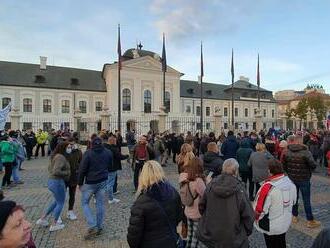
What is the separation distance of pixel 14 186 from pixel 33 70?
149ft

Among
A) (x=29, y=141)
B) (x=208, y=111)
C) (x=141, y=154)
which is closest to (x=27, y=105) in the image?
(x=208, y=111)

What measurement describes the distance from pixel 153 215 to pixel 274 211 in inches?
77.5

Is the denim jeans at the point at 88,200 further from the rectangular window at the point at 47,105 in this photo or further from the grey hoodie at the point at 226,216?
Result: the rectangular window at the point at 47,105

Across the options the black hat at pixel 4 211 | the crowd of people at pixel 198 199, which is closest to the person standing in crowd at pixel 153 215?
the crowd of people at pixel 198 199

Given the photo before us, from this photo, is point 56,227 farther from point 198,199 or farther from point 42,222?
point 198,199

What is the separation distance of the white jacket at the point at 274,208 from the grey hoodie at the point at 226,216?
78cm

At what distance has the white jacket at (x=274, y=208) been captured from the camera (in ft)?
16.1

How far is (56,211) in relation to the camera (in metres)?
7.36

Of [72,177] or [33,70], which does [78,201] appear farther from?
[33,70]

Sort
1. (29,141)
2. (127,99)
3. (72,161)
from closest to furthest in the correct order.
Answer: (72,161)
(29,141)
(127,99)

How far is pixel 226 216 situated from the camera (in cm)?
411

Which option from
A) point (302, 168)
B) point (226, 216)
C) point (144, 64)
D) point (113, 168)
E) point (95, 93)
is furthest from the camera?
point (95, 93)

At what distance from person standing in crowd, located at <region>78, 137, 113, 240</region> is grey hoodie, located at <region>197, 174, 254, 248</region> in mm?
3180

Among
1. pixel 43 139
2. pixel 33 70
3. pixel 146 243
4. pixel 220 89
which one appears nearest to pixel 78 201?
pixel 146 243
